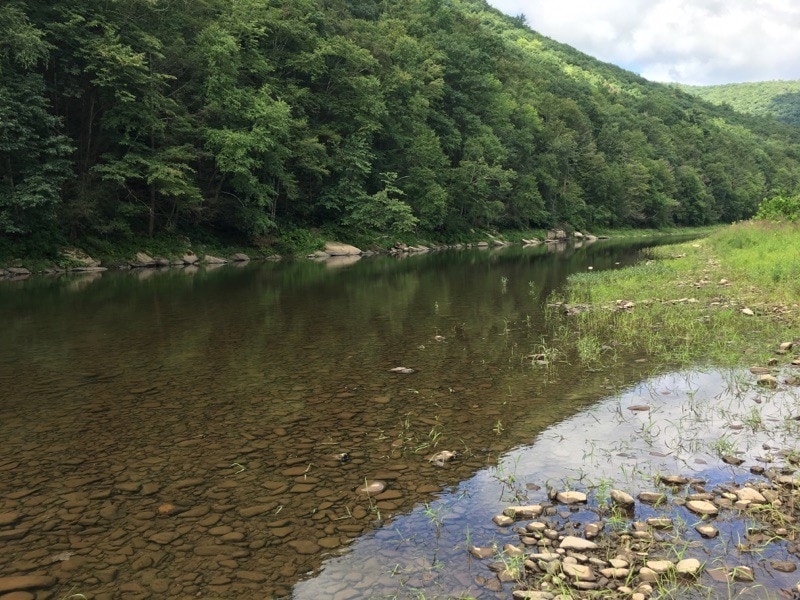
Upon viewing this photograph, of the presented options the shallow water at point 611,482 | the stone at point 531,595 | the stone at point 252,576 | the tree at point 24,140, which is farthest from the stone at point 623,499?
the tree at point 24,140

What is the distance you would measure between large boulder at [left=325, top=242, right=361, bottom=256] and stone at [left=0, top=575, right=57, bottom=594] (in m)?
47.3

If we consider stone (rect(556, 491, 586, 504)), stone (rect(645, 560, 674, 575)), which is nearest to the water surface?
stone (rect(556, 491, 586, 504))

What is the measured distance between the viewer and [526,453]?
7551 millimetres

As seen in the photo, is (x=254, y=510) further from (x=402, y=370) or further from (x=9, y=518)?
(x=402, y=370)

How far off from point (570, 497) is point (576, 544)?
1103 millimetres

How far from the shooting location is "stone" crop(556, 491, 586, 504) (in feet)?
19.8

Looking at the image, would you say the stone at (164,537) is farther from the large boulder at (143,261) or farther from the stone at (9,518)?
the large boulder at (143,261)

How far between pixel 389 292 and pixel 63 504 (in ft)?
64.2

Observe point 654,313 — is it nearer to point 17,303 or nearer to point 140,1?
point 17,303

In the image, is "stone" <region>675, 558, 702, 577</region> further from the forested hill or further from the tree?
the forested hill

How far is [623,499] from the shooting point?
5902 millimetres

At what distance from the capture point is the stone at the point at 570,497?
19.8 ft

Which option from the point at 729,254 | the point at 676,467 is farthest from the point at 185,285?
the point at 729,254

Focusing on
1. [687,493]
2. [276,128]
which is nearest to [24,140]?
[276,128]
